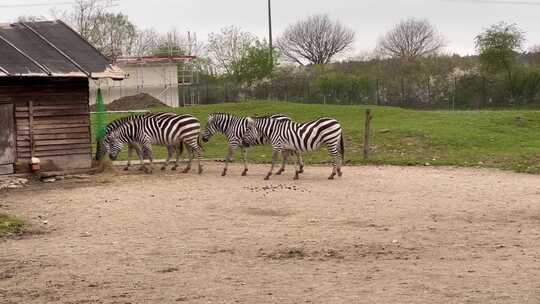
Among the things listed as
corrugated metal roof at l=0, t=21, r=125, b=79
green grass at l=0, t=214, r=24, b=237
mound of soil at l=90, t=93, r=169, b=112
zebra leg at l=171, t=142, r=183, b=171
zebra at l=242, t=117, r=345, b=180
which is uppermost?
corrugated metal roof at l=0, t=21, r=125, b=79

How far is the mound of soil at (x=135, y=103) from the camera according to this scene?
4247cm

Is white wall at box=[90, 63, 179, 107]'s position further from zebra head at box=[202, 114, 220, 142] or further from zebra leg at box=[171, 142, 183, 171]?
zebra head at box=[202, 114, 220, 142]

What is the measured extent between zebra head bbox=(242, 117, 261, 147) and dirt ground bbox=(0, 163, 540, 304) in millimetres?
1943

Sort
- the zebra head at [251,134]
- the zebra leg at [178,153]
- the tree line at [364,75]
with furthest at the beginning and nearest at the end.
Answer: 1. the tree line at [364,75]
2. the zebra leg at [178,153]
3. the zebra head at [251,134]

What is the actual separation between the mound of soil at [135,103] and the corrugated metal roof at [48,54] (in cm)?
2247

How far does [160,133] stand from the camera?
1898 cm

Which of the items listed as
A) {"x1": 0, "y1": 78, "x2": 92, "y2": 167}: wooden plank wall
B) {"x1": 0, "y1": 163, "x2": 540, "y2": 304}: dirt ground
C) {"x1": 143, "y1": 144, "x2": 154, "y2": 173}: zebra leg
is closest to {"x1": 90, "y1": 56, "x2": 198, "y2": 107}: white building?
{"x1": 143, "y1": 144, "x2": 154, "y2": 173}: zebra leg

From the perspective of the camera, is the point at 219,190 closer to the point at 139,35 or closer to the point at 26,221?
the point at 26,221

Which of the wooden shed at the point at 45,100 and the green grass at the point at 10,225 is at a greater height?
the wooden shed at the point at 45,100

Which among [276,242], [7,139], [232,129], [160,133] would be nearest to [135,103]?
[160,133]

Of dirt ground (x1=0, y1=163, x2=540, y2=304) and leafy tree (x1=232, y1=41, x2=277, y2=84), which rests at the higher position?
leafy tree (x1=232, y1=41, x2=277, y2=84)

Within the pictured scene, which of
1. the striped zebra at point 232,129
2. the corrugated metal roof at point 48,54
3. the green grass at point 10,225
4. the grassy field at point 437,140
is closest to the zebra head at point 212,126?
the striped zebra at point 232,129

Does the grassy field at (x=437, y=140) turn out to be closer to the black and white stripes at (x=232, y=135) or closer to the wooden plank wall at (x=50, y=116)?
the black and white stripes at (x=232, y=135)

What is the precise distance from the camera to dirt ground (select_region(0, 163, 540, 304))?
7.44m
